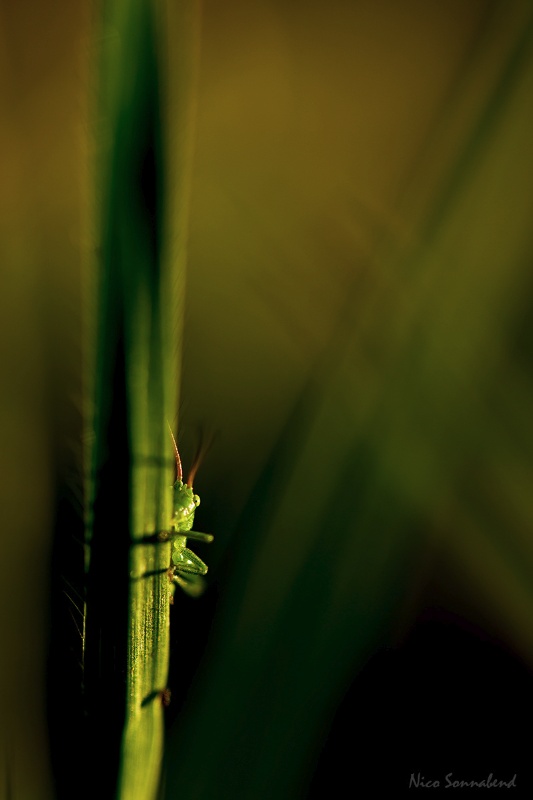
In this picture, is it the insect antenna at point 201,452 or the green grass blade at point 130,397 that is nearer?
the green grass blade at point 130,397

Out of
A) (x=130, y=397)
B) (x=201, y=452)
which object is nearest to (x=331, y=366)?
(x=201, y=452)

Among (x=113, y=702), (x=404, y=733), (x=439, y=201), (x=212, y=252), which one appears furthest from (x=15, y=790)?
(x=439, y=201)

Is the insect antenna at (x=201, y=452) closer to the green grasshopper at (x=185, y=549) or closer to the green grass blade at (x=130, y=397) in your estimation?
the green grasshopper at (x=185, y=549)

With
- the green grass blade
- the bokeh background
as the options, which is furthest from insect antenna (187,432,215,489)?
the green grass blade

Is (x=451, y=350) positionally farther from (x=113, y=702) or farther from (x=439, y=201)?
(x=113, y=702)

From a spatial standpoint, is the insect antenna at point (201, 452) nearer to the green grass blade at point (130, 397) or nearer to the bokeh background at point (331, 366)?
the bokeh background at point (331, 366)

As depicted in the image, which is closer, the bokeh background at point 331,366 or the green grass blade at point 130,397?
the green grass blade at point 130,397

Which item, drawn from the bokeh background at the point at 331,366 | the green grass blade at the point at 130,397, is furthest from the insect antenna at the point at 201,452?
the green grass blade at the point at 130,397

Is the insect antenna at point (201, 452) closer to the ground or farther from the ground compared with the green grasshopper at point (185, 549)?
farther from the ground
